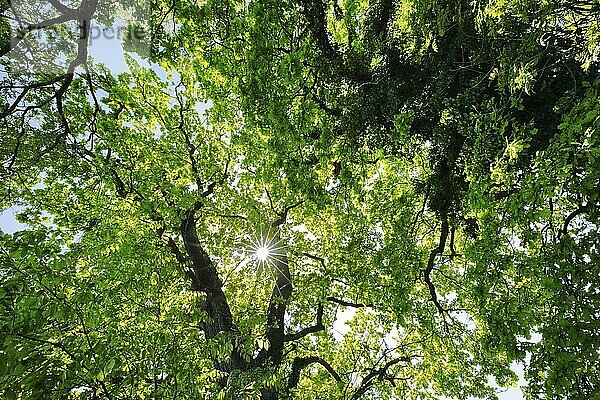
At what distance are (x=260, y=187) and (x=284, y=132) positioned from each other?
5.13 meters

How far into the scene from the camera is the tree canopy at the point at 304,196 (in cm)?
257

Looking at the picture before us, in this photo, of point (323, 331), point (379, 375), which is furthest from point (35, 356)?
point (379, 375)

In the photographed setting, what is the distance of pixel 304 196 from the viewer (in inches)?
188

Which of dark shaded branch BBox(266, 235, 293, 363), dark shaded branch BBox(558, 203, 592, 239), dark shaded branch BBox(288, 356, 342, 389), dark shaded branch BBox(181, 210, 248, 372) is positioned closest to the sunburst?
dark shaded branch BBox(266, 235, 293, 363)

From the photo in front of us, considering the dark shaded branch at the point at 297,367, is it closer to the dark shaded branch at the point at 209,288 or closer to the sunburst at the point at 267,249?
the dark shaded branch at the point at 209,288

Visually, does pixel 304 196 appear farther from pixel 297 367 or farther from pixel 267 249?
pixel 297 367

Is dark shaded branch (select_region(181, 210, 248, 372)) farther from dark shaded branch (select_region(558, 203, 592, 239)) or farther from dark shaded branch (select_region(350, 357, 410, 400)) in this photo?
dark shaded branch (select_region(558, 203, 592, 239))

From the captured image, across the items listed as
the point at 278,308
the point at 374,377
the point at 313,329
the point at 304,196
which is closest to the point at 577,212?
the point at 304,196

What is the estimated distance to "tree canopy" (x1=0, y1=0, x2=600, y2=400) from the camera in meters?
2.57

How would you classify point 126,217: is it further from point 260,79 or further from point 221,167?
point 260,79

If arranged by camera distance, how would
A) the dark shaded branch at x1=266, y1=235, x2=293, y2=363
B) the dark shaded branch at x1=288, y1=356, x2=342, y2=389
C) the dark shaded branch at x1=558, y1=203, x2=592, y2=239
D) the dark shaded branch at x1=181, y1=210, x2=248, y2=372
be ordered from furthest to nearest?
1. the dark shaded branch at x1=288, y1=356, x2=342, y2=389
2. the dark shaded branch at x1=266, y1=235, x2=293, y2=363
3. the dark shaded branch at x1=181, y1=210, x2=248, y2=372
4. the dark shaded branch at x1=558, y1=203, x2=592, y2=239

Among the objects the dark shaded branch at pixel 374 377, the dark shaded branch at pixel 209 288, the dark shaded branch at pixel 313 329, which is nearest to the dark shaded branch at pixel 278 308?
the dark shaded branch at pixel 313 329

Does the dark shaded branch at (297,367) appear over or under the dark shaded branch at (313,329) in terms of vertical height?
under

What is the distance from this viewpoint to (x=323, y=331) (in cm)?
918
